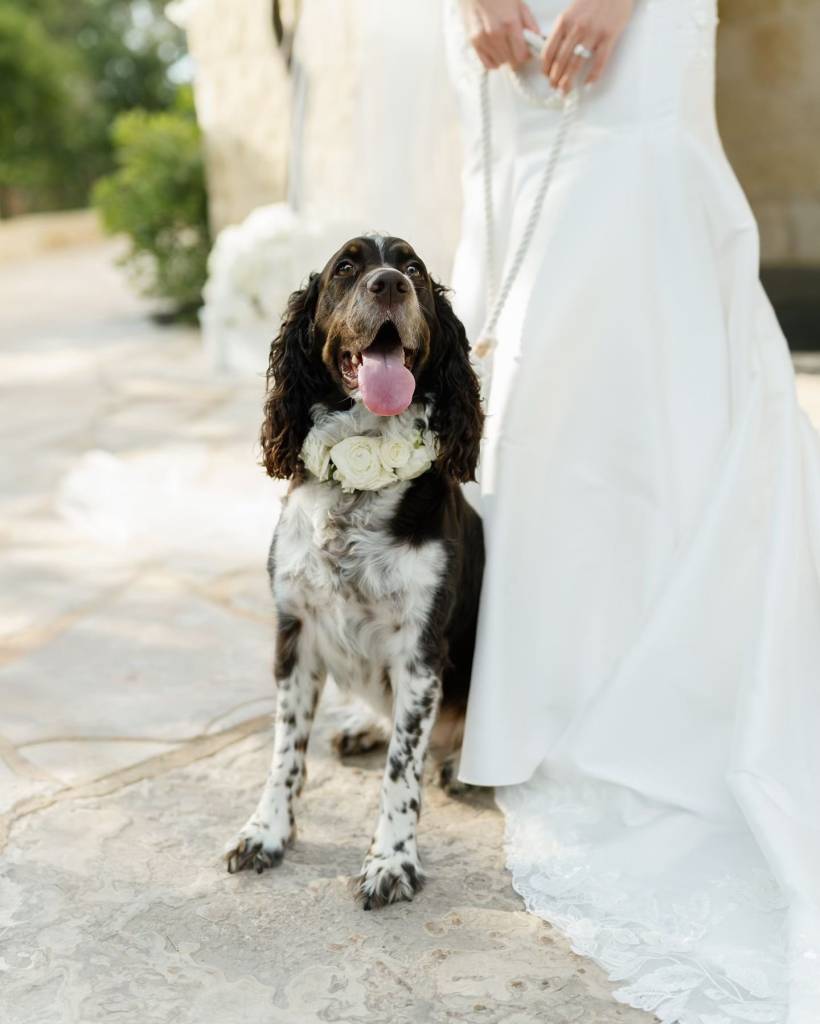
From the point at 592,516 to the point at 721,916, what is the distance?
88 cm

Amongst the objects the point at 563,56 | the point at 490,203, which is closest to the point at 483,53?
the point at 563,56

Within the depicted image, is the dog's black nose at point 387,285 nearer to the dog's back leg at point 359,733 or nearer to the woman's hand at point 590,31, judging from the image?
the woman's hand at point 590,31

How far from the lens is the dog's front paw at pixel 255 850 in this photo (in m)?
2.27

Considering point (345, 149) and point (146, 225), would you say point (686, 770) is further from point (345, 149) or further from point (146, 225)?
point (146, 225)

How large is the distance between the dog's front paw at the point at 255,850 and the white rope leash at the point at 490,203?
117 centimetres

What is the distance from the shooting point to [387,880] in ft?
7.16

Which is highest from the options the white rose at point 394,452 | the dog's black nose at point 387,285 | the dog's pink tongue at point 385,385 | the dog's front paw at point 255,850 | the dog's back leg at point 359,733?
the dog's black nose at point 387,285

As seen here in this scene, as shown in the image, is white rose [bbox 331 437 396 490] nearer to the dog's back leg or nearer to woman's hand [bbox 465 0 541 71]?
the dog's back leg

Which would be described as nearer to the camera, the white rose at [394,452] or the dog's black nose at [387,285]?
the dog's black nose at [387,285]

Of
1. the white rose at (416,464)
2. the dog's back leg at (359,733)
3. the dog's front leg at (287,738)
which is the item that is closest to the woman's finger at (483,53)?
the white rose at (416,464)

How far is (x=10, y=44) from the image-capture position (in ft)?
49.2

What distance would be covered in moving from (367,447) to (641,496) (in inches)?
26.8

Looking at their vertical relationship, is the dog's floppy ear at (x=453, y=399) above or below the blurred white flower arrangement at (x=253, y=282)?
above

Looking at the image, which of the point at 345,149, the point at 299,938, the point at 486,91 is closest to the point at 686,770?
the point at 299,938
